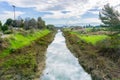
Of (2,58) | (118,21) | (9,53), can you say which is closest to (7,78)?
(2,58)

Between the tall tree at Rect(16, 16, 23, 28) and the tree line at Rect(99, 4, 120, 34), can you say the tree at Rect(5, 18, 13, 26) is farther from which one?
the tree line at Rect(99, 4, 120, 34)

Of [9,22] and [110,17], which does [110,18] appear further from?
[9,22]

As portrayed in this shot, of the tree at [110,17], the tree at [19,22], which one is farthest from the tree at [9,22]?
the tree at [110,17]

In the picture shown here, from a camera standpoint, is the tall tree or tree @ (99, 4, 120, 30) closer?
tree @ (99, 4, 120, 30)

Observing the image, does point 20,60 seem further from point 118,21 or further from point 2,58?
point 118,21

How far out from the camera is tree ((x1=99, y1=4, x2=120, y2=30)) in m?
52.7

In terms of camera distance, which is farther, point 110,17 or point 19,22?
point 19,22

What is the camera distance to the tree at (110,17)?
52719 millimetres

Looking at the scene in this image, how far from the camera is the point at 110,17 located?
5419cm

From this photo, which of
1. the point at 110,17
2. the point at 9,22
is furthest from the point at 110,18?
the point at 9,22

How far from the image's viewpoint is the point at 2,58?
35.5 m

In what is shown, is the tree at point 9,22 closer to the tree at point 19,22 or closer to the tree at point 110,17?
the tree at point 19,22

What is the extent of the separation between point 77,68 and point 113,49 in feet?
27.5

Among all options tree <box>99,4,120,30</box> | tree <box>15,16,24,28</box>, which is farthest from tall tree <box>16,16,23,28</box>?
tree <box>99,4,120,30</box>
